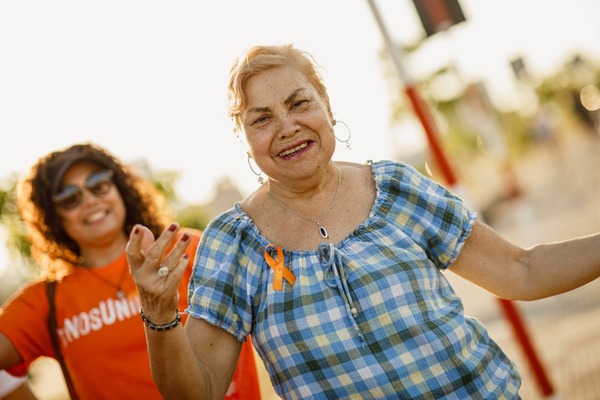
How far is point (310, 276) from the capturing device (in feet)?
7.61

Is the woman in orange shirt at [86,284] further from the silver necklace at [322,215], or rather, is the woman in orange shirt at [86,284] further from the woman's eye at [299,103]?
the woman's eye at [299,103]

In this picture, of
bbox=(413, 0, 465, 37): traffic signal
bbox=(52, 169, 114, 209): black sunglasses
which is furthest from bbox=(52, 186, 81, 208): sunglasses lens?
bbox=(413, 0, 465, 37): traffic signal

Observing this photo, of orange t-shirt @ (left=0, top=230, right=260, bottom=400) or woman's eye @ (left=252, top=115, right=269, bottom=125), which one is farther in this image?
orange t-shirt @ (left=0, top=230, right=260, bottom=400)

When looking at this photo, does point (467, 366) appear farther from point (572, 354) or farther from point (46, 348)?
point (572, 354)

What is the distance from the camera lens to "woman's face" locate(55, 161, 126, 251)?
3.23 metres

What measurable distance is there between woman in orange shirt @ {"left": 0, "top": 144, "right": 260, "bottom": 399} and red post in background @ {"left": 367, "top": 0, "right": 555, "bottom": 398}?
2.08 m

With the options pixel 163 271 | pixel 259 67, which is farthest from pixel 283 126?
pixel 163 271

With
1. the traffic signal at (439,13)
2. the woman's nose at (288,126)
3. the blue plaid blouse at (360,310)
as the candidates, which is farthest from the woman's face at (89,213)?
the traffic signal at (439,13)

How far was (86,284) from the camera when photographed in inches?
125

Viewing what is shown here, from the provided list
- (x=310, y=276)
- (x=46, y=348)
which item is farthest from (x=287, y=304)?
(x=46, y=348)

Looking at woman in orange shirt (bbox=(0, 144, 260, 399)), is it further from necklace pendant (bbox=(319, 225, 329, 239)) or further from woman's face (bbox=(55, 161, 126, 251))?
necklace pendant (bbox=(319, 225, 329, 239))

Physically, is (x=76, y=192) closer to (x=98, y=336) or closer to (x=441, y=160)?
(x=98, y=336)

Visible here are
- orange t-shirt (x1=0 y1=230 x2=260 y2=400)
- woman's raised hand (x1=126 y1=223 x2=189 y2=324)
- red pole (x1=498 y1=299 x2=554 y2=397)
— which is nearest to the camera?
woman's raised hand (x1=126 y1=223 x2=189 y2=324)

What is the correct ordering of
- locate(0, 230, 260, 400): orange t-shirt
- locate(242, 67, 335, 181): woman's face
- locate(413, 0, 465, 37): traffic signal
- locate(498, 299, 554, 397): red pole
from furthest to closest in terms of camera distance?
locate(413, 0, 465, 37): traffic signal
locate(498, 299, 554, 397): red pole
locate(0, 230, 260, 400): orange t-shirt
locate(242, 67, 335, 181): woman's face
